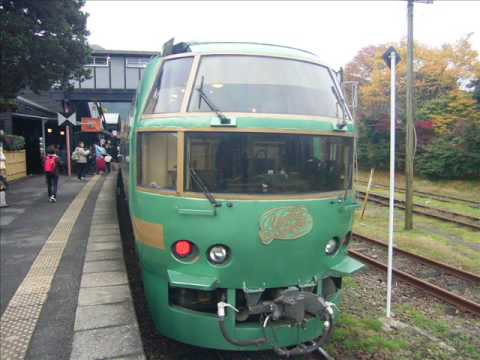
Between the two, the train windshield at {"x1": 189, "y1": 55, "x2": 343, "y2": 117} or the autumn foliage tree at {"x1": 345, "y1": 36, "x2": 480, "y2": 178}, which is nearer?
the train windshield at {"x1": 189, "y1": 55, "x2": 343, "y2": 117}

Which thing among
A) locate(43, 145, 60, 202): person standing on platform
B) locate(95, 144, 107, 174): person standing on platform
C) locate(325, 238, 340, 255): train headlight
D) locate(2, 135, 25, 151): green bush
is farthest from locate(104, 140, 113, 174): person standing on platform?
locate(325, 238, 340, 255): train headlight

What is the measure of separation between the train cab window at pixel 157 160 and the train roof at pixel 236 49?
95 centimetres

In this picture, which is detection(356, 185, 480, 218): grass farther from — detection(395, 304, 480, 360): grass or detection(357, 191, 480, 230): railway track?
detection(395, 304, 480, 360): grass

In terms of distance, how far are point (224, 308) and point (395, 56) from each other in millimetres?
3953

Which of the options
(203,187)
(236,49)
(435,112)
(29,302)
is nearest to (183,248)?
(203,187)

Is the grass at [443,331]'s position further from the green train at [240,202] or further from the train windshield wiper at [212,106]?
the train windshield wiper at [212,106]

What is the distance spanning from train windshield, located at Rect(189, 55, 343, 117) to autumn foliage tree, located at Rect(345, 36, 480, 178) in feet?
72.5

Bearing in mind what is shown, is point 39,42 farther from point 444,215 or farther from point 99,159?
point 444,215

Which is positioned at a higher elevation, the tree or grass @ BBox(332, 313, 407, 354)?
the tree

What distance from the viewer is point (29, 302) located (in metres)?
4.90

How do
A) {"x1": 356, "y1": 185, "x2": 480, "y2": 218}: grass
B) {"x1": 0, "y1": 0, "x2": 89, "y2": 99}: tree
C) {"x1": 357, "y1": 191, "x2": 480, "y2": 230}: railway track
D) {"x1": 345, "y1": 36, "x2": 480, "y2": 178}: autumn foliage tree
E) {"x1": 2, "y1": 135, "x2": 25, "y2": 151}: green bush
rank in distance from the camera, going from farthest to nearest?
{"x1": 345, "y1": 36, "x2": 480, "y2": 178}: autumn foliage tree
{"x1": 2, "y1": 135, "x2": 25, "y2": 151}: green bush
{"x1": 356, "y1": 185, "x2": 480, "y2": 218}: grass
{"x1": 357, "y1": 191, "x2": 480, "y2": 230}: railway track
{"x1": 0, "y1": 0, "x2": 89, "y2": 99}: tree

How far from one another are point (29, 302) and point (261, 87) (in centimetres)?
364

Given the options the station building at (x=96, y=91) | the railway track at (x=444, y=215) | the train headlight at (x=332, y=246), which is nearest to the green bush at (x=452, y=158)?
the railway track at (x=444, y=215)

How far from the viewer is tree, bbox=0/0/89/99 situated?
37.2 feet
